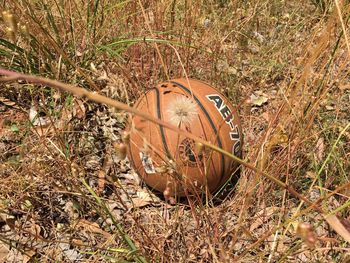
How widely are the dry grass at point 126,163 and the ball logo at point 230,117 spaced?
141mm

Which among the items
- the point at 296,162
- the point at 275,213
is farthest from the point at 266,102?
the point at 275,213

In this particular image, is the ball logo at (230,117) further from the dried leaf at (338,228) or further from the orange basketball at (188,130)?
the dried leaf at (338,228)

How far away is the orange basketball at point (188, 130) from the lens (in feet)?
6.98

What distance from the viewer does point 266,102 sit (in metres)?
3.25

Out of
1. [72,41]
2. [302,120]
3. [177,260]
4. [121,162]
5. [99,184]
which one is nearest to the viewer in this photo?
[177,260]

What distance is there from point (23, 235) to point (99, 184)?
0.56 metres

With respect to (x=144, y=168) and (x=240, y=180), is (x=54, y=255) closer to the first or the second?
(x=144, y=168)

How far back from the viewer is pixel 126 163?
279 centimetres

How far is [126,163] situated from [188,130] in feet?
2.66

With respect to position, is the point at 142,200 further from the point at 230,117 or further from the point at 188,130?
the point at 230,117

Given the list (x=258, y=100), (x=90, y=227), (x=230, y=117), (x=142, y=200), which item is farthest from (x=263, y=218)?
(x=258, y=100)

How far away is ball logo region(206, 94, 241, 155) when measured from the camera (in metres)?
2.30

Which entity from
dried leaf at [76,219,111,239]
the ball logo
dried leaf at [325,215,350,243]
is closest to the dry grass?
dried leaf at [76,219,111,239]

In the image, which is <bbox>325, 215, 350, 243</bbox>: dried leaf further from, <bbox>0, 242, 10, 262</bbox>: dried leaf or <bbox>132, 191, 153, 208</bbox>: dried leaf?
<bbox>0, 242, 10, 262</bbox>: dried leaf
